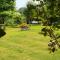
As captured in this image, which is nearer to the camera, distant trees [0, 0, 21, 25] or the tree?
distant trees [0, 0, 21, 25]

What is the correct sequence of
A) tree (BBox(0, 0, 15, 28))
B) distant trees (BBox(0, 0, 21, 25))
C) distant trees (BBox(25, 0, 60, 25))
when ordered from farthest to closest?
tree (BBox(0, 0, 15, 28)), distant trees (BBox(0, 0, 21, 25)), distant trees (BBox(25, 0, 60, 25))

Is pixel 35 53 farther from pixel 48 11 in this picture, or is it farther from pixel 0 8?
pixel 0 8

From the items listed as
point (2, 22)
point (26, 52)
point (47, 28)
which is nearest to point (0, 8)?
point (2, 22)

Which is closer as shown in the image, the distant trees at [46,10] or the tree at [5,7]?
the distant trees at [46,10]

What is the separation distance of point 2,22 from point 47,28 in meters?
43.0

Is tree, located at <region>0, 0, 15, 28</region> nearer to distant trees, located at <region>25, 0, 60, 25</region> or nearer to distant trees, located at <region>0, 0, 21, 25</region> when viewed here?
distant trees, located at <region>0, 0, 21, 25</region>

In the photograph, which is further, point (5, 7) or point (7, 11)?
point (5, 7)

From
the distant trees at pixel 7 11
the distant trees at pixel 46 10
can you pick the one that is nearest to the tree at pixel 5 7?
the distant trees at pixel 7 11

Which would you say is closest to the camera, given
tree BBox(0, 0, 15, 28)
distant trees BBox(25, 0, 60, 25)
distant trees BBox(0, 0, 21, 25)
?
distant trees BBox(25, 0, 60, 25)

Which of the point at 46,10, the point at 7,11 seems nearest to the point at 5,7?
the point at 7,11

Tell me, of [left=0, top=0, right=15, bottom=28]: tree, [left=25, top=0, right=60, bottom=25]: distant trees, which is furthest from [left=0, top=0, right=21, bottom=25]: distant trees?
[left=25, top=0, right=60, bottom=25]: distant trees

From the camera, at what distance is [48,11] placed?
4258 millimetres

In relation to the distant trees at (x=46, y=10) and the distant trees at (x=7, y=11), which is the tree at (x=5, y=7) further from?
the distant trees at (x=46, y=10)

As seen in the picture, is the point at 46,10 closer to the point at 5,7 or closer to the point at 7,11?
the point at 7,11
